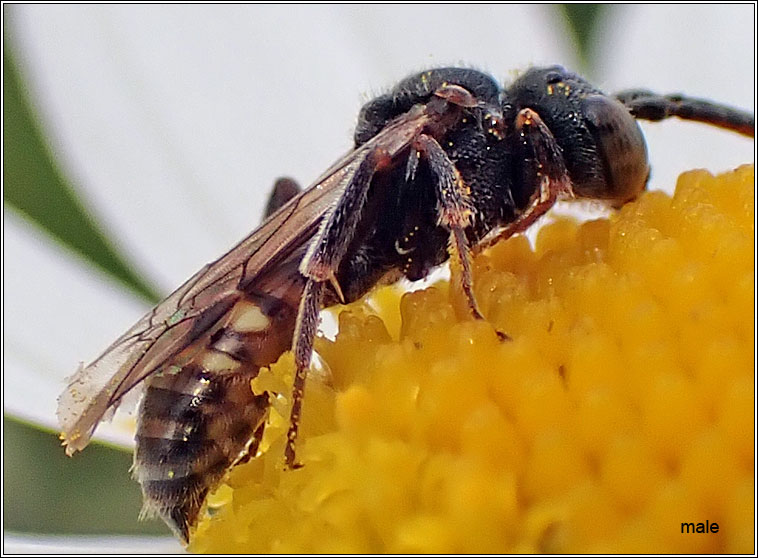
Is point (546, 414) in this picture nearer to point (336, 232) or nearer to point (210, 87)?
point (336, 232)

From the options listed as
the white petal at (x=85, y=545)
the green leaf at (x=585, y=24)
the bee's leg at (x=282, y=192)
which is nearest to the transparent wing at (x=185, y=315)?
the bee's leg at (x=282, y=192)

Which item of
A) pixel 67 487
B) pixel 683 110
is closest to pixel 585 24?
pixel 683 110

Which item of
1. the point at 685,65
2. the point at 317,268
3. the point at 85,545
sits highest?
the point at 317,268

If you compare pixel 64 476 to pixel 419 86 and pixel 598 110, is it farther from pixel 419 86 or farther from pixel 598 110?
pixel 598 110

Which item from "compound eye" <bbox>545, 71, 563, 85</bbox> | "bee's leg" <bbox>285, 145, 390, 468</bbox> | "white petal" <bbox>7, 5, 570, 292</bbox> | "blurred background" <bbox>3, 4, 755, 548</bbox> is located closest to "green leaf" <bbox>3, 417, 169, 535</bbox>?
"blurred background" <bbox>3, 4, 755, 548</bbox>

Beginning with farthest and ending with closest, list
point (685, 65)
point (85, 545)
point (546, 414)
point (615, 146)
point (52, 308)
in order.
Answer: point (685, 65), point (52, 308), point (85, 545), point (615, 146), point (546, 414)
